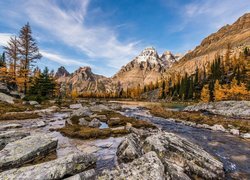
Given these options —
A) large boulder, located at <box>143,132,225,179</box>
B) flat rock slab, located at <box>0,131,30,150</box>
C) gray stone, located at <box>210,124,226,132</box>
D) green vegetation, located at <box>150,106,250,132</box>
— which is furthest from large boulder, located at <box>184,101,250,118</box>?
flat rock slab, located at <box>0,131,30,150</box>

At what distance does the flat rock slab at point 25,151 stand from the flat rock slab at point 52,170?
1.33 metres

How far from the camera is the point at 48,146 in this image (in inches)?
356

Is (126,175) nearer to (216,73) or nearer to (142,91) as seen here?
(216,73)

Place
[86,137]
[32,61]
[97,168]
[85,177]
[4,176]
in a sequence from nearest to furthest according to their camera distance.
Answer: [4,176] → [85,177] → [97,168] → [86,137] → [32,61]

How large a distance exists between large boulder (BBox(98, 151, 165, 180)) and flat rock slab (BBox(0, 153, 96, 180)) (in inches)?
62.7

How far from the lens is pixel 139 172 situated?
570 centimetres

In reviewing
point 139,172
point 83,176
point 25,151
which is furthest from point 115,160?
point 25,151

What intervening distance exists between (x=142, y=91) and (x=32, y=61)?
14834 centimetres

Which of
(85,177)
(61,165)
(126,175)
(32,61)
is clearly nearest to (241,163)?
(126,175)

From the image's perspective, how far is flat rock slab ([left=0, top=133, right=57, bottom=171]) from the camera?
684 centimetres

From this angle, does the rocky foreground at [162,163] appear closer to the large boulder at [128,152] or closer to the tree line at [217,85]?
the large boulder at [128,152]

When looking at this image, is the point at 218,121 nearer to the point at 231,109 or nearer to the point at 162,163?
the point at 231,109

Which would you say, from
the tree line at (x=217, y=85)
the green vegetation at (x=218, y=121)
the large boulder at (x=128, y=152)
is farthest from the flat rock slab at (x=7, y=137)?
the tree line at (x=217, y=85)

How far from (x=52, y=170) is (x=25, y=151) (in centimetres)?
276
